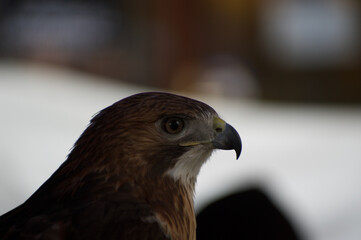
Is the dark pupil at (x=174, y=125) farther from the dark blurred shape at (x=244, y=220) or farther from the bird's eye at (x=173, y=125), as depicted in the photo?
the dark blurred shape at (x=244, y=220)

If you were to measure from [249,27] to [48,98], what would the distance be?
5.22m

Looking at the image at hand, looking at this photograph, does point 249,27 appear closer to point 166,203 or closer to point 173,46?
point 173,46

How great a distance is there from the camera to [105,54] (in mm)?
8633

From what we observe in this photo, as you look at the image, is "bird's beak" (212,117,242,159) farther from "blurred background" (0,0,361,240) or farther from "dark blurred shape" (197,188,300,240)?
"blurred background" (0,0,361,240)

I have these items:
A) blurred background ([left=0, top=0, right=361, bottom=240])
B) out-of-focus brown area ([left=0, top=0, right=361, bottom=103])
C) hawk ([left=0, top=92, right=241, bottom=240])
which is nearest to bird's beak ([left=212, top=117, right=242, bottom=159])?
hawk ([left=0, top=92, right=241, bottom=240])

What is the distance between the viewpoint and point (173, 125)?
1.79m

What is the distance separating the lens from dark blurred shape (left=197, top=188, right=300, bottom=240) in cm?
262

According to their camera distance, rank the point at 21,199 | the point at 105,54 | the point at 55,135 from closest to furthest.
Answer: the point at 21,199 < the point at 55,135 < the point at 105,54

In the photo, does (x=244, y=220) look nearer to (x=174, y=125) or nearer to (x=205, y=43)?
(x=174, y=125)

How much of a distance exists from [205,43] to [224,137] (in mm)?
7299

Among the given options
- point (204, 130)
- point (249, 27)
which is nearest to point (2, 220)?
point (204, 130)

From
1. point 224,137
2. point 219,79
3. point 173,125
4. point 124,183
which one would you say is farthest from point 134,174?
point 219,79

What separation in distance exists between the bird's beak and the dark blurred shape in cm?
79

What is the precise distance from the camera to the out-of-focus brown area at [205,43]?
336 inches
